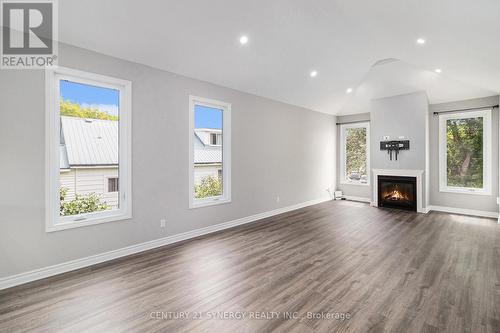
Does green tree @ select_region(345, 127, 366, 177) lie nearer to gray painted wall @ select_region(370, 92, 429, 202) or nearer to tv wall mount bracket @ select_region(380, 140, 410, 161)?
gray painted wall @ select_region(370, 92, 429, 202)

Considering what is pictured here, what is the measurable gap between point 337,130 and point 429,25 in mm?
5436

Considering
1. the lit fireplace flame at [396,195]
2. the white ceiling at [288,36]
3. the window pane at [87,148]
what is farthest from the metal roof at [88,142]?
the lit fireplace flame at [396,195]

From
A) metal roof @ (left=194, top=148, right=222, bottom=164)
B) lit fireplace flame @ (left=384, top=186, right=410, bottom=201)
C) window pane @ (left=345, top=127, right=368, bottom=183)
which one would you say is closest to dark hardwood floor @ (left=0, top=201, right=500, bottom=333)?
metal roof @ (left=194, top=148, right=222, bottom=164)

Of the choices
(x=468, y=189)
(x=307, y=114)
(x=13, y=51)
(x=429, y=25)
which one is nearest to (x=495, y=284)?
(x=429, y=25)

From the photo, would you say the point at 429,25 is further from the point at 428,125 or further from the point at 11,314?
the point at 11,314

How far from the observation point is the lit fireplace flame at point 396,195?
21.8 ft

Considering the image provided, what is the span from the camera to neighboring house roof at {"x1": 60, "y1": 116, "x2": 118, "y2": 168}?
10.6 feet

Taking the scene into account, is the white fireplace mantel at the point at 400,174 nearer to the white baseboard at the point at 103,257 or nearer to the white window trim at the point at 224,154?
the white baseboard at the point at 103,257

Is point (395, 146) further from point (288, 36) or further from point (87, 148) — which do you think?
point (87, 148)

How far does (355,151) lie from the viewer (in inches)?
323

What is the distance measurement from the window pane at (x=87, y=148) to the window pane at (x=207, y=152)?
4.57 feet

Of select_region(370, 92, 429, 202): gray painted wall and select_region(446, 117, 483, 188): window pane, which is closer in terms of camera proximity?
select_region(446, 117, 483, 188): window pane

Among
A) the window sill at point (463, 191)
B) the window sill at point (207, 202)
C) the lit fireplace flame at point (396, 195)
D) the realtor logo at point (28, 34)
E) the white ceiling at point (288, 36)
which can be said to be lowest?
the lit fireplace flame at point (396, 195)

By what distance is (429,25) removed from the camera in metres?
3.14
